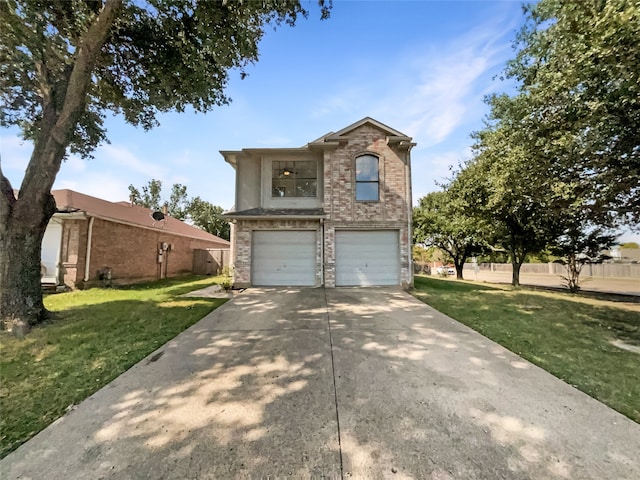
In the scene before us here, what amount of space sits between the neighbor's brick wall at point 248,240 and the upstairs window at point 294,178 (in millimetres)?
1583

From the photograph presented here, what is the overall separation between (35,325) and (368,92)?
36.9 feet

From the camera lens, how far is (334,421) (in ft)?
9.27

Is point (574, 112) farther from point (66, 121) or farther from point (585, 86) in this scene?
point (66, 121)

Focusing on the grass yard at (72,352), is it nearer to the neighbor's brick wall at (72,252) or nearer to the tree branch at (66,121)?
the tree branch at (66,121)

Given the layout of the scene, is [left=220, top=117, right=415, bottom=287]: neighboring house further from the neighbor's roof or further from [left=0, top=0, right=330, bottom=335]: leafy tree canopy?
the neighbor's roof

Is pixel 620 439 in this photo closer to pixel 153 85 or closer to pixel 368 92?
pixel 368 92

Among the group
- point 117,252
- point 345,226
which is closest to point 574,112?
point 345,226

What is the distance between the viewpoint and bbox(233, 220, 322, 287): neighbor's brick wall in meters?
11.3

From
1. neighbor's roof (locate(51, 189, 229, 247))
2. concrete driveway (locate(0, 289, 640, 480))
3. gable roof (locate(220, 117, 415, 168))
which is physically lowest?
concrete driveway (locate(0, 289, 640, 480))

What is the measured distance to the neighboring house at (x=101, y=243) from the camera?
37.0 ft

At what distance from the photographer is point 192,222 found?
41000 millimetres

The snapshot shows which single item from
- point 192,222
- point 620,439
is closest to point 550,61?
point 620,439

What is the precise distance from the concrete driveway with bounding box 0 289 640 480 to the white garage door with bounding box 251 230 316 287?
21.5ft

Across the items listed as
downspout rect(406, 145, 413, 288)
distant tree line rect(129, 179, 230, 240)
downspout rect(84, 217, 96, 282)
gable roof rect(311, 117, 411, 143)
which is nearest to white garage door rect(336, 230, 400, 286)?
downspout rect(406, 145, 413, 288)
